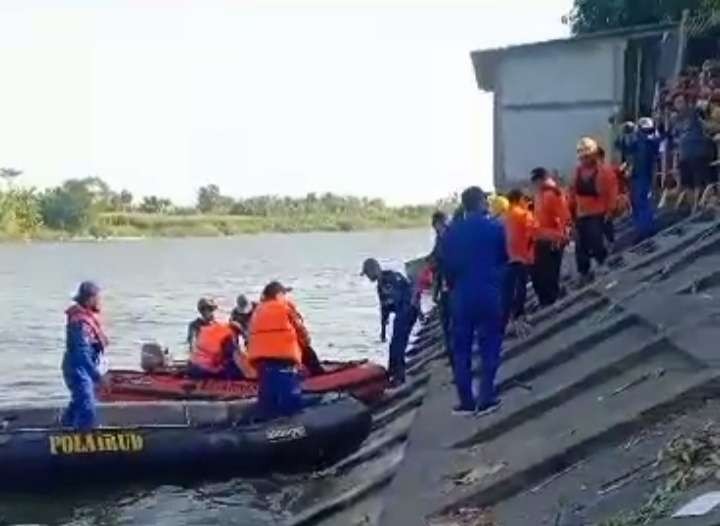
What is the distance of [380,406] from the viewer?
1866 cm

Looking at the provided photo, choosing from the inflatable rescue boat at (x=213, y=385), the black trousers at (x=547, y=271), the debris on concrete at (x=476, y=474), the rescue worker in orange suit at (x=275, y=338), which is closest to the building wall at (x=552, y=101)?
the black trousers at (x=547, y=271)

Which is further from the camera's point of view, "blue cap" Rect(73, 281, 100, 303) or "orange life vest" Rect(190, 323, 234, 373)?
"orange life vest" Rect(190, 323, 234, 373)

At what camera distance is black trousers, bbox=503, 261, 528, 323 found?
1531 centimetres

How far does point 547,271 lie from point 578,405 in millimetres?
5739

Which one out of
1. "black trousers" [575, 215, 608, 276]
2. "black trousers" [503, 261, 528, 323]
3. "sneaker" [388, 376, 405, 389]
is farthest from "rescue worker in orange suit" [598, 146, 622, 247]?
"sneaker" [388, 376, 405, 389]

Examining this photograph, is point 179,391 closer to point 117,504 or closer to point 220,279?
point 117,504

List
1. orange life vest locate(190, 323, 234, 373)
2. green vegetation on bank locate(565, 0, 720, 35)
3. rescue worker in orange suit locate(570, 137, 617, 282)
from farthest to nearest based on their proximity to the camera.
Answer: green vegetation on bank locate(565, 0, 720, 35) → orange life vest locate(190, 323, 234, 373) → rescue worker in orange suit locate(570, 137, 617, 282)

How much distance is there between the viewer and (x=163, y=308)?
53.2m

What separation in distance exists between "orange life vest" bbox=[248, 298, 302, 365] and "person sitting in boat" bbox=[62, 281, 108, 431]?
1577mm

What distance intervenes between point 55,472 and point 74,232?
333 feet

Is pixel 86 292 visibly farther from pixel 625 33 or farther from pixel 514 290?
pixel 625 33

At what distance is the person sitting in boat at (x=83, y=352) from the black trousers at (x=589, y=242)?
580 centimetres

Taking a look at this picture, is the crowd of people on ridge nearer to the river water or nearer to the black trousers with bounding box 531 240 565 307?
the black trousers with bounding box 531 240 565 307

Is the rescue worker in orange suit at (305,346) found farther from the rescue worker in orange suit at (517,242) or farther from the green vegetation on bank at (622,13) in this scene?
the green vegetation on bank at (622,13)
